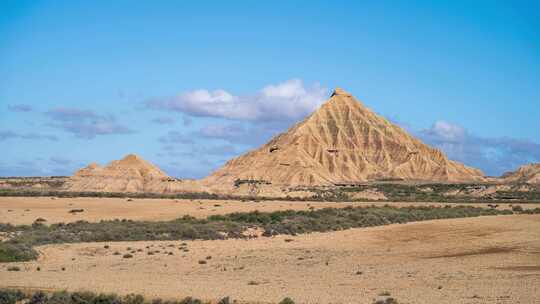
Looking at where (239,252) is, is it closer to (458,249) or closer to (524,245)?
(458,249)

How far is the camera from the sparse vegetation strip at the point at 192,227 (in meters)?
35.3

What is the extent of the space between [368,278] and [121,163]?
272 ft

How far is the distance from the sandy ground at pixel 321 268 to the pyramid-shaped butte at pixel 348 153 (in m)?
97.1

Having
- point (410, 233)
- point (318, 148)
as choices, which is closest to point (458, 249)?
point (410, 233)

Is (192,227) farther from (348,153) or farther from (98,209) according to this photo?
(348,153)

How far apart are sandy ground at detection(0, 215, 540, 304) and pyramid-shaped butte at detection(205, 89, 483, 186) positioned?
97.1 metres

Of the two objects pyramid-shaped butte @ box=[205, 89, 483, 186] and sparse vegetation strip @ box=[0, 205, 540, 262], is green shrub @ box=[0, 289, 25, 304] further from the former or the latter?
pyramid-shaped butte @ box=[205, 89, 483, 186]

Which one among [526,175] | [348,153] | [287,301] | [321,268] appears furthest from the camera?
[348,153]

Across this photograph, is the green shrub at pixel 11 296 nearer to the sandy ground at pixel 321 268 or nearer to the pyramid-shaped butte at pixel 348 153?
the sandy ground at pixel 321 268

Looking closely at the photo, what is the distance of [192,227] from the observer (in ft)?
135

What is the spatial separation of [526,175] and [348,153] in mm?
39121

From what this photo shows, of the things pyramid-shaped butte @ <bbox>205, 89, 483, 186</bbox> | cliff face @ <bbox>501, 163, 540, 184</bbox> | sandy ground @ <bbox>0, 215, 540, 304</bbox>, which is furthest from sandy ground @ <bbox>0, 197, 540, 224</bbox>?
cliff face @ <bbox>501, 163, 540, 184</bbox>

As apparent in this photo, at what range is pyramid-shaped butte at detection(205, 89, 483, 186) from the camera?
141625 mm

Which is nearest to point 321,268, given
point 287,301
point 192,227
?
point 287,301
